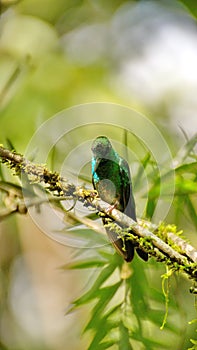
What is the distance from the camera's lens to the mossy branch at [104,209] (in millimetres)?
1521

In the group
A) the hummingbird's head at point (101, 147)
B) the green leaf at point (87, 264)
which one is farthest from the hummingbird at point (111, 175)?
the green leaf at point (87, 264)

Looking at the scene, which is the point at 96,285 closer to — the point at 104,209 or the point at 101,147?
the point at 101,147

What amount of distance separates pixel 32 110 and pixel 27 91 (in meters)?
0.39

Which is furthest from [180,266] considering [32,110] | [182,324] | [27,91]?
[27,91]

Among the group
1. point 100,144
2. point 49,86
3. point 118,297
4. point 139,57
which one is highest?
point 139,57

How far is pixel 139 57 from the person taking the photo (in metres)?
7.33

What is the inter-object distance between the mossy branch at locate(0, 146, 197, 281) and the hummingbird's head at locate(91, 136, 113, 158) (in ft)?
1.62

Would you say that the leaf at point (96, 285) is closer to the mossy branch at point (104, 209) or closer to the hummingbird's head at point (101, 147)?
the hummingbird's head at point (101, 147)

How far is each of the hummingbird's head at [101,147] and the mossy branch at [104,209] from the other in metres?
0.50

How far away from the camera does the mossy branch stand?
152 centimetres

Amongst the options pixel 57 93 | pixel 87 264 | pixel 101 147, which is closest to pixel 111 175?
pixel 101 147

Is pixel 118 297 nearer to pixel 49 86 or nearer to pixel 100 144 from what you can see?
pixel 100 144

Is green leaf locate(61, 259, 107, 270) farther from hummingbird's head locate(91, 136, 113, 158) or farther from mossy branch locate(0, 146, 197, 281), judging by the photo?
mossy branch locate(0, 146, 197, 281)

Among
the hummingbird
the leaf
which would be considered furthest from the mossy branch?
the leaf
